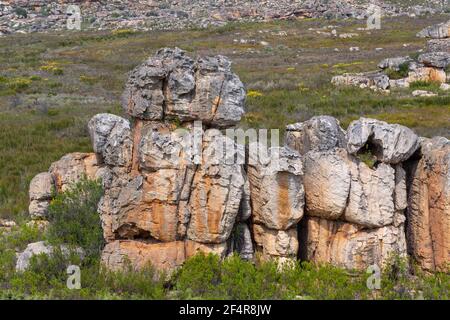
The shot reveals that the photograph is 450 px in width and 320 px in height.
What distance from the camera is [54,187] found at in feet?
37.9

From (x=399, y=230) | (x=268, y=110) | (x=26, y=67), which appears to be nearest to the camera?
(x=399, y=230)

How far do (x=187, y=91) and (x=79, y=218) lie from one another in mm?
3711

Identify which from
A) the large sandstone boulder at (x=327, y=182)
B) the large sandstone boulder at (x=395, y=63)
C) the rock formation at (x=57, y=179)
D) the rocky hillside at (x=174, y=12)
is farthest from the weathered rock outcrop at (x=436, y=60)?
the rocky hillside at (x=174, y=12)

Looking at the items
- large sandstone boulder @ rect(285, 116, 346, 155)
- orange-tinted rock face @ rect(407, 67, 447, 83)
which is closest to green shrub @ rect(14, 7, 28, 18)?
orange-tinted rock face @ rect(407, 67, 447, 83)

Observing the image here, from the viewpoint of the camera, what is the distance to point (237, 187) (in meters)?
8.25

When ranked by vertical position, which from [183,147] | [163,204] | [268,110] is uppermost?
[183,147]

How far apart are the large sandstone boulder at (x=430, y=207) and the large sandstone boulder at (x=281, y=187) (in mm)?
2425

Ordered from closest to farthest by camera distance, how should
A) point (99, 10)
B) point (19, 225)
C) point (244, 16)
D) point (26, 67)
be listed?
point (19, 225), point (26, 67), point (244, 16), point (99, 10)

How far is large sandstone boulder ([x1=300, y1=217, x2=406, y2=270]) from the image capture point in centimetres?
855

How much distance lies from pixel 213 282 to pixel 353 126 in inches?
148

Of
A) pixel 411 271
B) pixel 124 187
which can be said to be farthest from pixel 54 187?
pixel 411 271

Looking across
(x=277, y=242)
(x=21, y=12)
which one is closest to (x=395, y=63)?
(x=277, y=242)

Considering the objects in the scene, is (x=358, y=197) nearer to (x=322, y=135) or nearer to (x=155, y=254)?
(x=322, y=135)
